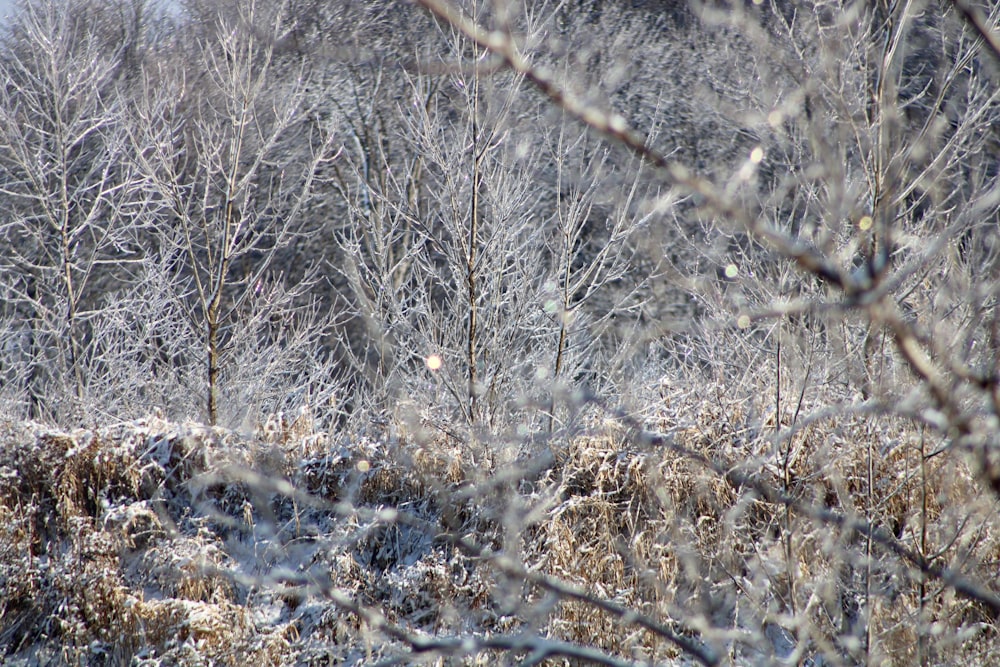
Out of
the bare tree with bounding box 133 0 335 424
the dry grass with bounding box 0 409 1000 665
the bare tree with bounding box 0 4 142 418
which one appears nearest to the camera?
the dry grass with bounding box 0 409 1000 665

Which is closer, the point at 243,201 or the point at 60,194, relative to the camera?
the point at 60,194

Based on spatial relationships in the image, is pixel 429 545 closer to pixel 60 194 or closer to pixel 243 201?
pixel 243 201

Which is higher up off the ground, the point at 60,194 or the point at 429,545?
the point at 429,545

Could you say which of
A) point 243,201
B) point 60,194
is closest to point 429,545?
point 243,201

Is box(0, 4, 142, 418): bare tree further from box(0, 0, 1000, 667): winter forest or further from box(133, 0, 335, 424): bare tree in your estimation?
box(0, 0, 1000, 667): winter forest

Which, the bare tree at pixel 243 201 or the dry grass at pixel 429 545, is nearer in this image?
the dry grass at pixel 429 545

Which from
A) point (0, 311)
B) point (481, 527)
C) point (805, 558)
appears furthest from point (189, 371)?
point (0, 311)

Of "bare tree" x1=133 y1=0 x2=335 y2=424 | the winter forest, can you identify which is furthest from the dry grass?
"bare tree" x1=133 y1=0 x2=335 y2=424

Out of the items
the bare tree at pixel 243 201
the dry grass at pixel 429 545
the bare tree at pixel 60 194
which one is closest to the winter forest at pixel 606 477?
the dry grass at pixel 429 545

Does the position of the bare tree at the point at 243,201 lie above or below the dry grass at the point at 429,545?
below

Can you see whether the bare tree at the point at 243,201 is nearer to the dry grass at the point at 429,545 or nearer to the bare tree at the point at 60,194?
the bare tree at the point at 60,194

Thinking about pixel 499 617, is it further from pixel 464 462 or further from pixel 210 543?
pixel 210 543

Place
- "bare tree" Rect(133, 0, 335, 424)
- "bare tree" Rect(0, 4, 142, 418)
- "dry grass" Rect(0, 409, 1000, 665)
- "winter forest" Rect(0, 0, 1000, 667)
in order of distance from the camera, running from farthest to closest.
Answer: "bare tree" Rect(133, 0, 335, 424), "bare tree" Rect(0, 4, 142, 418), "dry grass" Rect(0, 409, 1000, 665), "winter forest" Rect(0, 0, 1000, 667)

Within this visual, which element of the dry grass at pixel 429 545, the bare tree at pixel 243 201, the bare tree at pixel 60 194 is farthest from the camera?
the bare tree at pixel 243 201
